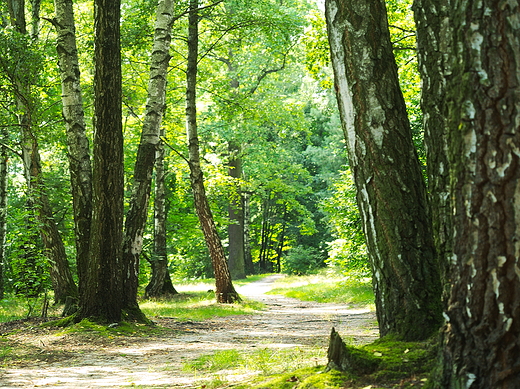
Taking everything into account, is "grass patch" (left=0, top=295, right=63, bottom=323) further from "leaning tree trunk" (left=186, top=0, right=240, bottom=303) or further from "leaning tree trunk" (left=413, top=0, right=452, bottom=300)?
"leaning tree trunk" (left=413, top=0, right=452, bottom=300)

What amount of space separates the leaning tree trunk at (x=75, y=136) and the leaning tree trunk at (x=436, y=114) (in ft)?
23.1

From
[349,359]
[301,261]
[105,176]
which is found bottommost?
[301,261]

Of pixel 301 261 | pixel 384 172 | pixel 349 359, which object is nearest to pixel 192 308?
pixel 384 172

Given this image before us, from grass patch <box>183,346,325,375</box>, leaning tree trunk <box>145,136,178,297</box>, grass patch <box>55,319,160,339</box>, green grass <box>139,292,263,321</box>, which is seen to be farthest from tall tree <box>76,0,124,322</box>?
leaning tree trunk <box>145,136,178,297</box>

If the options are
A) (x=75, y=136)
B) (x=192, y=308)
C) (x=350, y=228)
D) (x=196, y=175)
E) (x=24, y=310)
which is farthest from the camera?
(x=350, y=228)

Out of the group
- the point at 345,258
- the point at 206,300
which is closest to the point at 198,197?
the point at 206,300

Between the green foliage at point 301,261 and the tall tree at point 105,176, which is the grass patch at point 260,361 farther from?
the green foliage at point 301,261

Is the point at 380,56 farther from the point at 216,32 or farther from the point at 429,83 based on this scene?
the point at 216,32

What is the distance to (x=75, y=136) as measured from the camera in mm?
9328

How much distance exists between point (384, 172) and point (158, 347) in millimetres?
4675

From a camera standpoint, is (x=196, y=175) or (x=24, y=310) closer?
(x=24, y=310)

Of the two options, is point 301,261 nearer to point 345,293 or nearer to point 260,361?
point 345,293

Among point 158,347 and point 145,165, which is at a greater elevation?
point 145,165

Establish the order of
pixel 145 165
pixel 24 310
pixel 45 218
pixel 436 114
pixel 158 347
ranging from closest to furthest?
pixel 436 114, pixel 158 347, pixel 145 165, pixel 45 218, pixel 24 310
